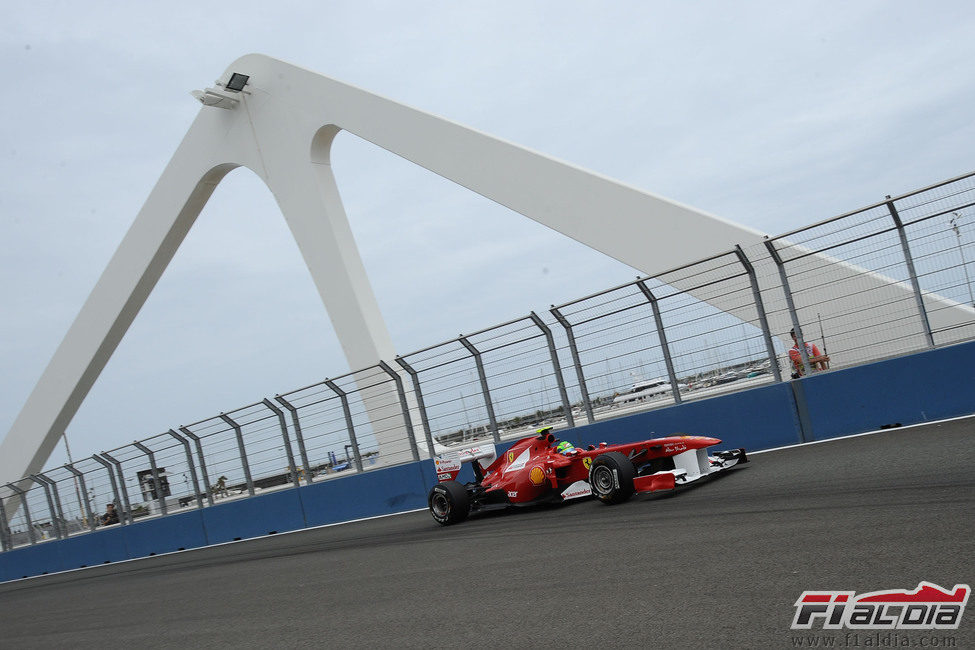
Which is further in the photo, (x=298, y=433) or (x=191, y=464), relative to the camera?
(x=191, y=464)

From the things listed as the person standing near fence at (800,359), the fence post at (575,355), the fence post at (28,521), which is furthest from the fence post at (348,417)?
the fence post at (28,521)

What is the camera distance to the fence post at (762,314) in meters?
9.68

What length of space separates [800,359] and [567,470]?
3.09m

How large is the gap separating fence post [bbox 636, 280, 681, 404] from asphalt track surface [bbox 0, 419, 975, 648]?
1495 millimetres

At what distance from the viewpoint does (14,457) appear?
27531 millimetres

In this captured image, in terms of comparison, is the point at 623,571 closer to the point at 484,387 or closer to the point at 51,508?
the point at 484,387

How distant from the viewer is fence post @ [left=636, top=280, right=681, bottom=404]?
33.4ft

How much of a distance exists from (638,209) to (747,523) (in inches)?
327

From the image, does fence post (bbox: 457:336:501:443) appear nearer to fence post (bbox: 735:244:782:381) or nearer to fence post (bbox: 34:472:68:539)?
fence post (bbox: 735:244:782:381)

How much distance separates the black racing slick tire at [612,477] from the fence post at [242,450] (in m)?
8.46

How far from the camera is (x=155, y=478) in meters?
16.7

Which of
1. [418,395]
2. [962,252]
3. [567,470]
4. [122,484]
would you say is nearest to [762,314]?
[962,252]
